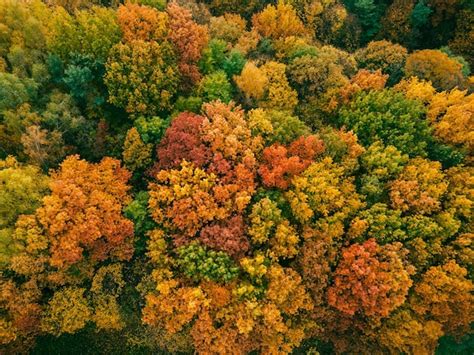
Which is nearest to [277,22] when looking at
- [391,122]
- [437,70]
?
[437,70]

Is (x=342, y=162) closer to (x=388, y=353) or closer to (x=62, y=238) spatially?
(x=388, y=353)

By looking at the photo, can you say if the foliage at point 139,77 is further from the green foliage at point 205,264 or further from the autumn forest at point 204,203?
the green foliage at point 205,264

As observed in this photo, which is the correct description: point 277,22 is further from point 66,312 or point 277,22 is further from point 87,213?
point 66,312

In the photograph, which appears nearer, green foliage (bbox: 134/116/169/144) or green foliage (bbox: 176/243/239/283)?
green foliage (bbox: 176/243/239/283)

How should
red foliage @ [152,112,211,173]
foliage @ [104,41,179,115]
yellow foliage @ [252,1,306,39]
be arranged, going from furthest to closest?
1. yellow foliage @ [252,1,306,39]
2. foliage @ [104,41,179,115]
3. red foliage @ [152,112,211,173]

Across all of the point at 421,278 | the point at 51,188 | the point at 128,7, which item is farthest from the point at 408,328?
the point at 128,7

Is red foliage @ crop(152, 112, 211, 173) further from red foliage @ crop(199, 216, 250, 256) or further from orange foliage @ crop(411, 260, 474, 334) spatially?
orange foliage @ crop(411, 260, 474, 334)

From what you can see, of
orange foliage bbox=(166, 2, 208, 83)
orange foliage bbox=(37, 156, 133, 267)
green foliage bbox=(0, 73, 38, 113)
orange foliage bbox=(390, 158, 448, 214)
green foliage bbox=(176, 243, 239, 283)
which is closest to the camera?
orange foliage bbox=(37, 156, 133, 267)

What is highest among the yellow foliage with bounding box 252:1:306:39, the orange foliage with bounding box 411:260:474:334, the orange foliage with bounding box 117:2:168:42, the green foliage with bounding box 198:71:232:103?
the yellow foliage with bounding box 252:1:306:39

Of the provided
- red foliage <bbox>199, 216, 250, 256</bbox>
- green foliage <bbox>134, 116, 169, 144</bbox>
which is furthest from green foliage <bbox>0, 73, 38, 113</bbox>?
red foliage <bbox>199, 216, 250, 256</bbox>
